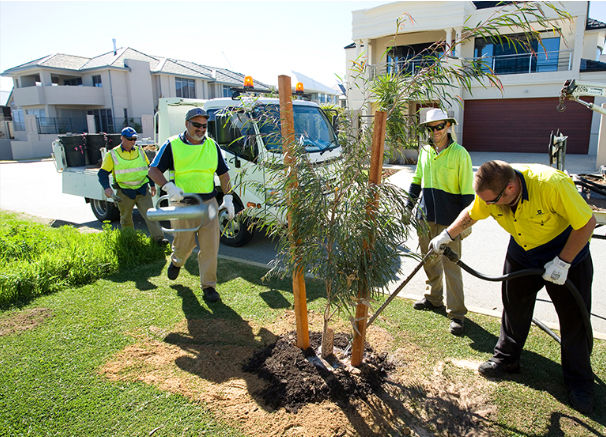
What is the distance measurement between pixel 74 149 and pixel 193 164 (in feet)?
21.8

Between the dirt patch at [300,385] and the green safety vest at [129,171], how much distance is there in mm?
3613

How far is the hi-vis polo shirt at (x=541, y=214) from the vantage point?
2613mm

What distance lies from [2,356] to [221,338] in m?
1.80

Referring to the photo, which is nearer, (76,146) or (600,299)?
(600,299)

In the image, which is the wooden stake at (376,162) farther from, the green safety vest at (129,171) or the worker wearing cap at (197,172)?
the green safety vest at (129,171)

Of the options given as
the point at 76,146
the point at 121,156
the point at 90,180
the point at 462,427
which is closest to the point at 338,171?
the point at 462,427

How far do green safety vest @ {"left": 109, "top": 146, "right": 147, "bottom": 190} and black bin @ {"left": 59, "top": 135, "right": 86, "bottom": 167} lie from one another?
11.9ft

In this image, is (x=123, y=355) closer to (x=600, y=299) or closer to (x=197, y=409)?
(x=197, y=409)

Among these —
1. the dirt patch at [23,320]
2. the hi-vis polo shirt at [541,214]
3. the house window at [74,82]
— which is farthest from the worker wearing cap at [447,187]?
the house window at [74,82]

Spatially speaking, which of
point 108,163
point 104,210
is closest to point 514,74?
point 104,210

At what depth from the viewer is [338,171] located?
2805 mm

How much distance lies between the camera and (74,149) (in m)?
9.61

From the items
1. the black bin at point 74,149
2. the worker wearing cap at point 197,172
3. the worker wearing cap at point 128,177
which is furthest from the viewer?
the black bin at point 74,149

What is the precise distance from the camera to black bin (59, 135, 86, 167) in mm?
9414
